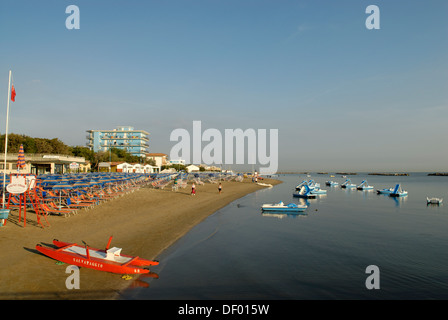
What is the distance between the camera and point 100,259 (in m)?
9.67

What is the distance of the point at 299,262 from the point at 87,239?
10.1 meters

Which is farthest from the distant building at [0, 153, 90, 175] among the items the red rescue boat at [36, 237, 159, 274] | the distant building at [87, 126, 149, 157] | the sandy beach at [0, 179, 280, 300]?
the distant building at [87, 126, 149, 157]

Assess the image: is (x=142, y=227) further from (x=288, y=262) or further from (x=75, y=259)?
(x=288, y=262)

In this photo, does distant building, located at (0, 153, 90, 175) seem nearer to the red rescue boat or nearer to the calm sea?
the calm sea

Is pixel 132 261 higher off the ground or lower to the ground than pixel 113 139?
lower

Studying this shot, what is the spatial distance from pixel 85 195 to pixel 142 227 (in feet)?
32.5

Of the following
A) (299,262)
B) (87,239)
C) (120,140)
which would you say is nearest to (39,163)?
(87,239)

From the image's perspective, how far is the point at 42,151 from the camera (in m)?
66.0

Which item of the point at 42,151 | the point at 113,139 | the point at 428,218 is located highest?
the point at 113,139

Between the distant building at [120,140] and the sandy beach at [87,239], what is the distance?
10179 centimetres

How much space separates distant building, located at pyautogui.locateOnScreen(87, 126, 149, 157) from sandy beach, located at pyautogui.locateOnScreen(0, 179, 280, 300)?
102m

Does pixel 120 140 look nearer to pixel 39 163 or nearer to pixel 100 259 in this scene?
pixel 39 163

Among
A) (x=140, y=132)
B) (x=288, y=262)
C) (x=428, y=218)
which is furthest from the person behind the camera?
(x=140, y=132)
